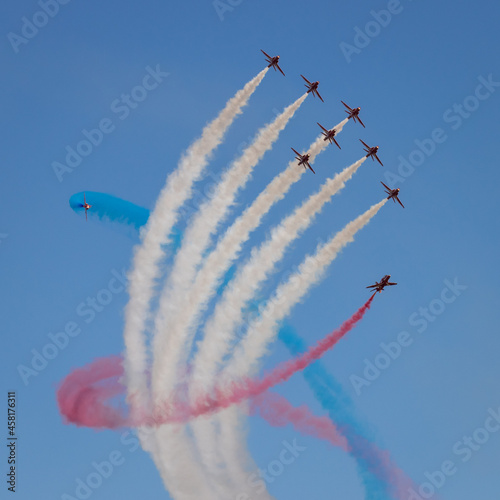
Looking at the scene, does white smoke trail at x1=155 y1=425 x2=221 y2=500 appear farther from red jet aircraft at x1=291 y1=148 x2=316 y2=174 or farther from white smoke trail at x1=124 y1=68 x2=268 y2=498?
red jet aircraft at x1=291 y1=148 x2=316 y2=174

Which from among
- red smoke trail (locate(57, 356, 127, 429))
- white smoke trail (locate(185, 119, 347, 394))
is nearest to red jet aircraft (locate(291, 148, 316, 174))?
white smoke trail (locate(185, 119, 347, 394))

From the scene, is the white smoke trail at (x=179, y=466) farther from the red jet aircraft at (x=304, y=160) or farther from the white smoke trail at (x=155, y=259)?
the red jet aircraft at (x=304, y=160)

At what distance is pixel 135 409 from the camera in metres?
76.4

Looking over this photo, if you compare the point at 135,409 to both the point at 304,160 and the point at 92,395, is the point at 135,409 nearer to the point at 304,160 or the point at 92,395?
the point at 92,395

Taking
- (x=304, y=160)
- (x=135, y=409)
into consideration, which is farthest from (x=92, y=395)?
(x=304, y=160)

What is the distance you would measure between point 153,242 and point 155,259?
57.1 inches

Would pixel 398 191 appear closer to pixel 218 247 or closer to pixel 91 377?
pixel 218 247

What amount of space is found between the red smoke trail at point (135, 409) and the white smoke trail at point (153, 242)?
86.9 inches

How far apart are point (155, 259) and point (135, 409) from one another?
12506 mm

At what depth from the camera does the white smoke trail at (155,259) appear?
76000mm

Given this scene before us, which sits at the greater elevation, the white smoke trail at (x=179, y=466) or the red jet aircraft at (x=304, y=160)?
the red jet aircraft at (x=304, y=160)

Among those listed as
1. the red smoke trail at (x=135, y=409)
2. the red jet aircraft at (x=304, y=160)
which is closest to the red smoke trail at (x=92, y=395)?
the red smoke trail at (x=135, y=409)

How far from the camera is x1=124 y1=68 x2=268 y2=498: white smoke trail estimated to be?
76000mm

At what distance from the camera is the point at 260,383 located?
76562 millimetres
